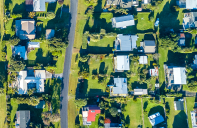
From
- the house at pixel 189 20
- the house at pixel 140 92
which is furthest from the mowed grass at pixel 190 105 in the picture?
the house at pixel 189 20

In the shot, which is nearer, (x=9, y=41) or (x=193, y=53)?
(x=9, y=41)

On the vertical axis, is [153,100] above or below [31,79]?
below

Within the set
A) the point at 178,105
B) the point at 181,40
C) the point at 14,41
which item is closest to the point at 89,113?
the point at 178,105

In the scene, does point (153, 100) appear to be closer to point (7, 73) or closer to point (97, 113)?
point (97, 113)

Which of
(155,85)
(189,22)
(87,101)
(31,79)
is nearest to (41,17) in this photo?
(31,79)

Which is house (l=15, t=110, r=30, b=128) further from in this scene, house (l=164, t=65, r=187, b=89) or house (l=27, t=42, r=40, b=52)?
house (l=164, t=65, r=187, b=89)

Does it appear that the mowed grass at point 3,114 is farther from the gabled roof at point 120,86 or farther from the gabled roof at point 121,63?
the gabled roof at point 121,63
